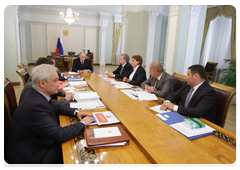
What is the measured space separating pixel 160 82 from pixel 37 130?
79.6 inches

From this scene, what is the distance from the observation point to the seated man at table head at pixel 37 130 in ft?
3.94

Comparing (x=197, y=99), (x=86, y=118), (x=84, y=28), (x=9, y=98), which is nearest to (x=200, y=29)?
(x=197, y=99)

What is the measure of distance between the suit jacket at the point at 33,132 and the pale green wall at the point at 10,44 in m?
4.73

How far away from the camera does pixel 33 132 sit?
1272 mm

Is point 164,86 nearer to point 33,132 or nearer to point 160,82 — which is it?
point 160,82

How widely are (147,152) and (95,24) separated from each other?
415 inches

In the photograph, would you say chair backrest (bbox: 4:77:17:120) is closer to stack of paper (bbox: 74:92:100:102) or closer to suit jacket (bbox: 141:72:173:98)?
stack of paper (bbox: 74:92:100:102)

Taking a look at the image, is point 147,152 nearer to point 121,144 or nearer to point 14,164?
point 121,144

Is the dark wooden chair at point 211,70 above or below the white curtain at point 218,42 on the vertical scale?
below

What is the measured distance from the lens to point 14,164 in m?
1.26

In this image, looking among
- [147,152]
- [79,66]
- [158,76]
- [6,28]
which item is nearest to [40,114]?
[147,152]

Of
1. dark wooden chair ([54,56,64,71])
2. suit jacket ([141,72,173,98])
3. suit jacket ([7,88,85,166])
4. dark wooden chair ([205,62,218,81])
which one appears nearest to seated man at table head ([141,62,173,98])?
suit jacket ([141,72,173,98])

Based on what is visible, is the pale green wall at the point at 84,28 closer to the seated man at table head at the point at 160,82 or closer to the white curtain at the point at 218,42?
the white curtain at the point at 218,42

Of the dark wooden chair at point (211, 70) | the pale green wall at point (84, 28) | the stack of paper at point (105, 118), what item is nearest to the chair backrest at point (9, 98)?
the stack of paper at point (105, 118)
